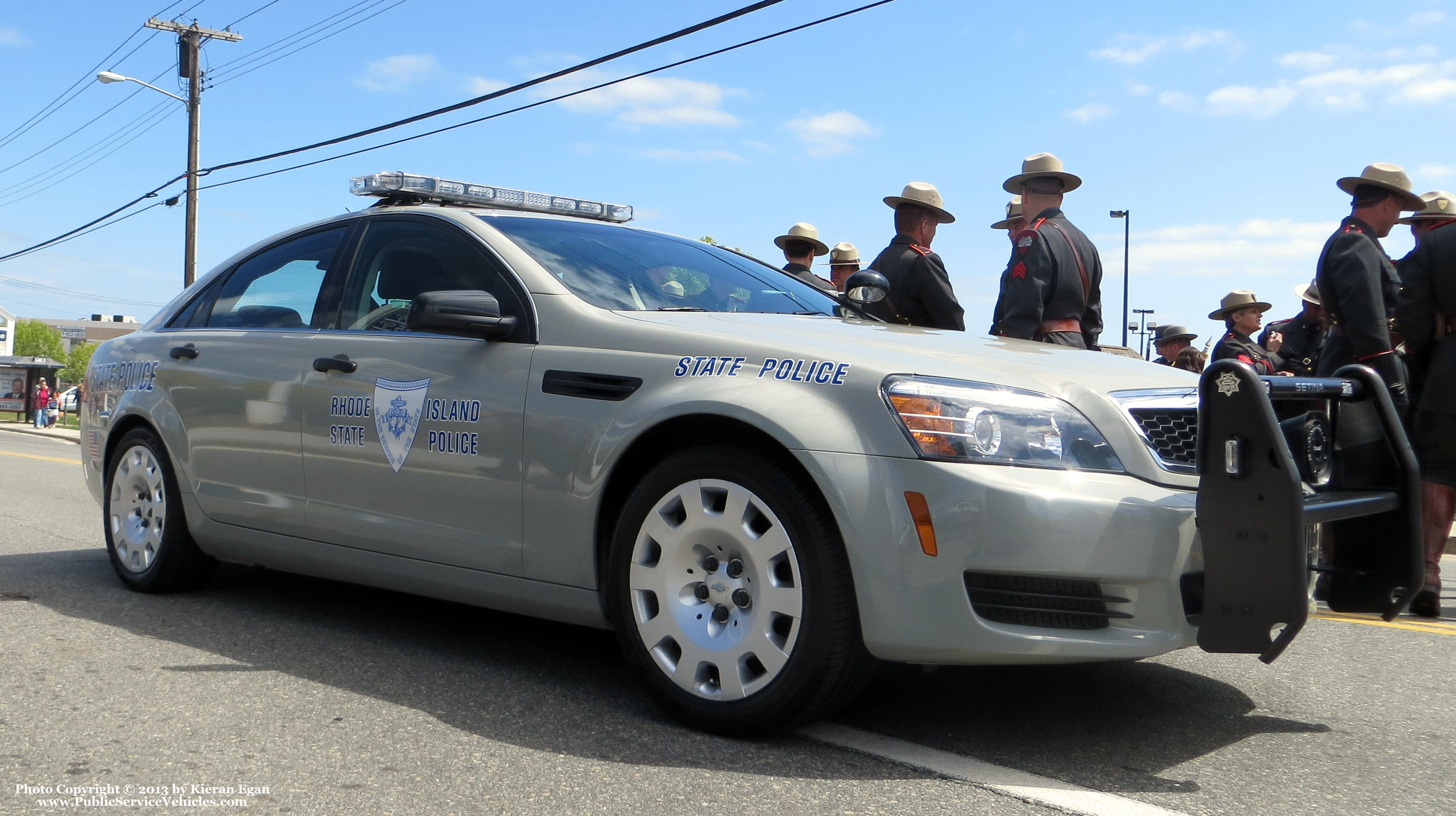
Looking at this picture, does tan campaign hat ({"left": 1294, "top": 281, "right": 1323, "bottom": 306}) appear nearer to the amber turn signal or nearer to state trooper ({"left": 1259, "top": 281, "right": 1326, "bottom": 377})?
state trooper ({"left": 1259, "top": 281, "right": 1326, "bottom": 377})

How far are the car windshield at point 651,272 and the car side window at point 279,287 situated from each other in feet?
2.68

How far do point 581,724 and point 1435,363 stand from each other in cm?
423

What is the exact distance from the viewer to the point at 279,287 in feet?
16.5

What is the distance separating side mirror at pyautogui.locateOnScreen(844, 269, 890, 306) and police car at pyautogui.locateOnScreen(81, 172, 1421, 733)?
206 millimetres

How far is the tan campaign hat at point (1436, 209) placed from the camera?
21.2 ft

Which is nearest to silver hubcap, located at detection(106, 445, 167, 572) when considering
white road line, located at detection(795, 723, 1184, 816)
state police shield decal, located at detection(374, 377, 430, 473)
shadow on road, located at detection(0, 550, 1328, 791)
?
shadow on road, located at detection(0, 550, 1328, 791)

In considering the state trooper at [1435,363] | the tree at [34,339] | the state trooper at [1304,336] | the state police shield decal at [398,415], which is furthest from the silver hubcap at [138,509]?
the tree at [34,339]

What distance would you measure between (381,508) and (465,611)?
92 centimetres

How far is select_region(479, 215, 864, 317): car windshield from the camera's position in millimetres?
4055

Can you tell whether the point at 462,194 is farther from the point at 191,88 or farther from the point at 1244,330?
the point at 191,88

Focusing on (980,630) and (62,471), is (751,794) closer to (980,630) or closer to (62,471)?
(980,630)

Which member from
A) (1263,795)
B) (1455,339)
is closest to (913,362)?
(1263,795)

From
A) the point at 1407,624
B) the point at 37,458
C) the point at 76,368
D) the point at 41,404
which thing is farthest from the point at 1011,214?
the point at 76,368

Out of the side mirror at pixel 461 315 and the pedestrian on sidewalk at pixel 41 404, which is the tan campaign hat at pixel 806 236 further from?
the pedestrian on sidewalk at pixel 41 404
